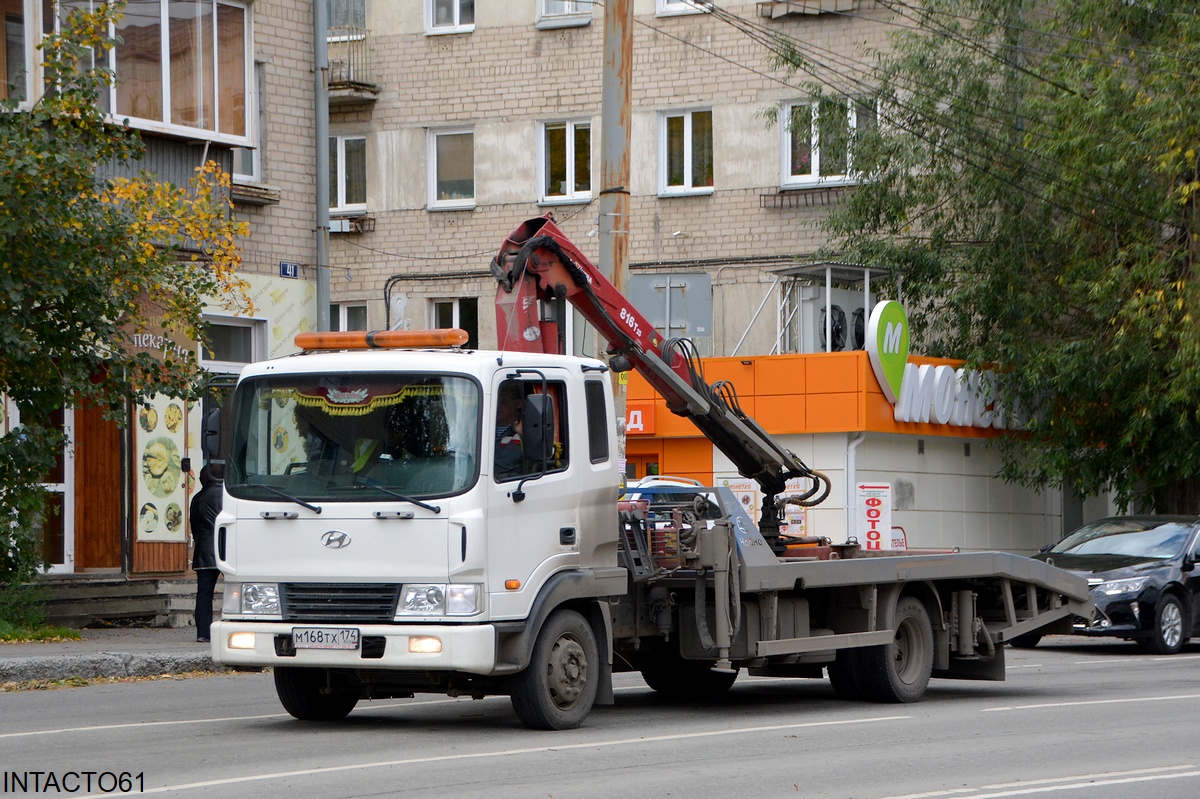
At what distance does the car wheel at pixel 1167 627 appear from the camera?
20.5 m

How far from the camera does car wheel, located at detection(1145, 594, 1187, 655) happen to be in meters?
A: 20.5

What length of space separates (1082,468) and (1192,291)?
3804 mm

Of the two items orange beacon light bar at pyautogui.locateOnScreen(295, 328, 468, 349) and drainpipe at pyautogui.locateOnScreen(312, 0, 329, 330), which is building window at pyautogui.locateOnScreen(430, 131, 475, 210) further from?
orange beacon light bar at pyautogui.locateOnScreen(295, 328, 468, 349)

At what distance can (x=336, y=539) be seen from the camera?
1116cm

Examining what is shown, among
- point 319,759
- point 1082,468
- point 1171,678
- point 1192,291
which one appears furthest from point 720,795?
point 1082,468

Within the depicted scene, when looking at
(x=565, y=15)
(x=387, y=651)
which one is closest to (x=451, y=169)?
(x=565, y=15)

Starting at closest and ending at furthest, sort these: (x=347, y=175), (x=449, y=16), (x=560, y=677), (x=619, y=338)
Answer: (x=560, y=677), (x=619, y=338), (x=449, y=16), (x=347, y=175)

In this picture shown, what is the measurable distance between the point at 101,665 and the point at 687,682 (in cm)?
554

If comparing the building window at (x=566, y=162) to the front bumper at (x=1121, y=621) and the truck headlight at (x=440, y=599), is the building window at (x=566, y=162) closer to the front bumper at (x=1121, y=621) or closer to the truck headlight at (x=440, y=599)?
the front bumper at (x=1121, y=621)

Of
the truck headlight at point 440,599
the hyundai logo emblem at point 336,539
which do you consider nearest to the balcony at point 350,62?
the hyundai logo emblem at point 336,539

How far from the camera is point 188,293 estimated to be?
731 inches

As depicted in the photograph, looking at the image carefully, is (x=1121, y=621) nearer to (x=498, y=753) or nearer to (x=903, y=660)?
(x=903, y=660)

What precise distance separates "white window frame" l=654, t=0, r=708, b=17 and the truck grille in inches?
909

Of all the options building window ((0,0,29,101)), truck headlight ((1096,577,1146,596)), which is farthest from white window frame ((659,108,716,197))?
building window ((0,0,29,101))
